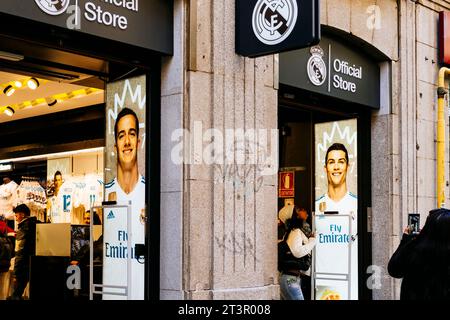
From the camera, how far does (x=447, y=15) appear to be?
12.2m

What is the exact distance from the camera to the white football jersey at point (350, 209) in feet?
35.5

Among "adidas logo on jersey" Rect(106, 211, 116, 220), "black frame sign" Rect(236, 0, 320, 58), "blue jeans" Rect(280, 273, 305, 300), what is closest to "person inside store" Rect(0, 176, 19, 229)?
"blue jeans" Rect(280, 273, 305, 300)

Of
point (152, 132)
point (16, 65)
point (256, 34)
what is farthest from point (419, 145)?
point (16, 65)

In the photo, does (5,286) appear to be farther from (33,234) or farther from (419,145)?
(419,145)

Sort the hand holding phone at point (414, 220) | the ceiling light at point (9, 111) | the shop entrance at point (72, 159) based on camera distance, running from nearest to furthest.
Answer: the shop entrance at point (72, 159)
the hand holding phone at point (414, 220)
the ceiling light at point (9, 111)

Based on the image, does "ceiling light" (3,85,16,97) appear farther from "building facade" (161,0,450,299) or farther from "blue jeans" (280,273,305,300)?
"blue jeans" (280,273,305,300)

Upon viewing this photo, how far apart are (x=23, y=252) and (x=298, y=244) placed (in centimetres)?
502

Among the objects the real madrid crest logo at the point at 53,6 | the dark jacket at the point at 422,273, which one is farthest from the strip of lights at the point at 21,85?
the dark jacket at the point at 422,273

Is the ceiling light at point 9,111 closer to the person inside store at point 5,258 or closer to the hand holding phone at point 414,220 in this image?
the person inside store at point 5,258

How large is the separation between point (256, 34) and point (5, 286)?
672 cm

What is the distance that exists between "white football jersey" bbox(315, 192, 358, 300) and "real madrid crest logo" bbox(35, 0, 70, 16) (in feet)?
18.4

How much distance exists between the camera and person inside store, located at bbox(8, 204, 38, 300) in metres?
12.1

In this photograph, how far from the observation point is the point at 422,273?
16.4ft

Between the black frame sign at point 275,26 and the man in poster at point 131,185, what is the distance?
154 centimetres
